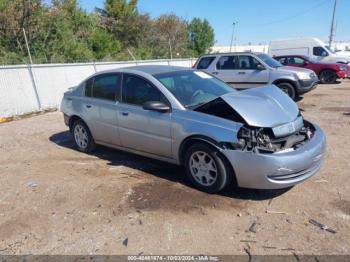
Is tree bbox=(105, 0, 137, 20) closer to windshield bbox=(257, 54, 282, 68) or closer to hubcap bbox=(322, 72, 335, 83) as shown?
hubcap bbox=(322, 72, 335, 83)

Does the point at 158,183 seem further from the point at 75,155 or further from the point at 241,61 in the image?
the point at 241,61

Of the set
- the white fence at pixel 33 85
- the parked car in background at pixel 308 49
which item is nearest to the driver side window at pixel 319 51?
the parked car in background at pixel 308 49

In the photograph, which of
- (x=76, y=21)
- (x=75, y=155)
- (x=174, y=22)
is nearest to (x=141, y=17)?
(x=174, y=22)

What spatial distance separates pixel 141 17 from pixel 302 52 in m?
18.1

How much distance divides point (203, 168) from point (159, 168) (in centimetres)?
119

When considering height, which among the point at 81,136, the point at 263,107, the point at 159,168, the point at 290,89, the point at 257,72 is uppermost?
the point at 263,107

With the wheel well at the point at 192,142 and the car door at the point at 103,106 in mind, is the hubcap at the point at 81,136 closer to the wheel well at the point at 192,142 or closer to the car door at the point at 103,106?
the car door at the point at 103,106

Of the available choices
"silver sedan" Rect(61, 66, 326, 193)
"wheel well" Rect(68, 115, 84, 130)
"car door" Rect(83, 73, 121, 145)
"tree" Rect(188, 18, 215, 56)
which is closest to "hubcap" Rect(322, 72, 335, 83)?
"silver sedan" Rect(61, 66, 326, 193)

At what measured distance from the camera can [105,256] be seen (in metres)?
3.33

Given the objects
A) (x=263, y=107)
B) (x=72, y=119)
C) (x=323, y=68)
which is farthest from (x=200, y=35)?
(x=263, y=107)

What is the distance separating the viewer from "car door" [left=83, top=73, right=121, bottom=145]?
5684 mm

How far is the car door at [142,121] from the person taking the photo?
490 cm

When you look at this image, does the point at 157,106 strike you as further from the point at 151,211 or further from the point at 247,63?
the point at 247,63

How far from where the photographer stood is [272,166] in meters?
3.96
